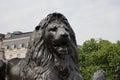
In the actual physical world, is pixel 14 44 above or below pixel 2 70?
above

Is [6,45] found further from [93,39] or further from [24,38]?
[93,39]

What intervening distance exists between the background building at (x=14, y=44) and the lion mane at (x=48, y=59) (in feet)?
253

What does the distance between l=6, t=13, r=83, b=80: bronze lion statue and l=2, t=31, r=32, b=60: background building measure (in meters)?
77.0

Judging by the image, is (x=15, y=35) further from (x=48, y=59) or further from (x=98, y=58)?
(x=48, y=59)

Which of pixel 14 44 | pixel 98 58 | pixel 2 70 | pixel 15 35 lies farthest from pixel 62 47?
pixel 14 44

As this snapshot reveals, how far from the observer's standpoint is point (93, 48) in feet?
170

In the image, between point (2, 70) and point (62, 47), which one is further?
point (2, 70)

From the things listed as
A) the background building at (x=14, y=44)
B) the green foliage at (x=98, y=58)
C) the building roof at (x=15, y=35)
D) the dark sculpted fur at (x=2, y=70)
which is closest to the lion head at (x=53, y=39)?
the dark sculpted fur at (x=2, y=70)

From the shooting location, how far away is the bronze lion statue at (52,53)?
6172 mm

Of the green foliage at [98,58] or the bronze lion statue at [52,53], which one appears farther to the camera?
the green foliage at [98,58]

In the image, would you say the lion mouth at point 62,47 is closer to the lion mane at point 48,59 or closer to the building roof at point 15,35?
the lion mane at point 48,59

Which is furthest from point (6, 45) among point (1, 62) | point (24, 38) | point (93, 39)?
point (1, 62)

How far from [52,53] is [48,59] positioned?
0.10m

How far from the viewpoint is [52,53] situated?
6.28 m
